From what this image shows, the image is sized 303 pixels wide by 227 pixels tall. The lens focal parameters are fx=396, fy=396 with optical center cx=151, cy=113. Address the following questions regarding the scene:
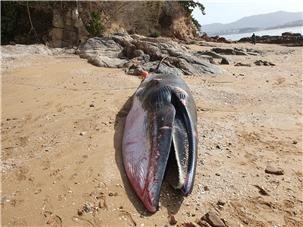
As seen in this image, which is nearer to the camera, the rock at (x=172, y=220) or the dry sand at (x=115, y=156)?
the rock at (x=172, y=220)

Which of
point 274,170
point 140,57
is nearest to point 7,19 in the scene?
point 140,57

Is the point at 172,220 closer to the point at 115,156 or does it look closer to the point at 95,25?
the point at 115,156

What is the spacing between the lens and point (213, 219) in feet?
11.4

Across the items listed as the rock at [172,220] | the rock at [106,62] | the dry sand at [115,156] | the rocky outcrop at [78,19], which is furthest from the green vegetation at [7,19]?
the rock at [172,220]

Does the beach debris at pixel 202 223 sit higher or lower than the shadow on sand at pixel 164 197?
lower

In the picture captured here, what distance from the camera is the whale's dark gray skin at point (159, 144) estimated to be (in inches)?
Answer: 143

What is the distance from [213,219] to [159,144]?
2.85 ft

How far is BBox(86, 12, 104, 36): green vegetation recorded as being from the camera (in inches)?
581

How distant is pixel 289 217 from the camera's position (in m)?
3.72

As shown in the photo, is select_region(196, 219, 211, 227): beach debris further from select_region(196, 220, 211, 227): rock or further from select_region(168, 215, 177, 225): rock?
select_region(168, 215, 177, 225): rock

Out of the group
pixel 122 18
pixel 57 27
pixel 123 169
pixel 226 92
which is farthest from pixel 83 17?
pixel 123 169

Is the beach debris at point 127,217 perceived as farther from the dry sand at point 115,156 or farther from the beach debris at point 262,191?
the beach debris at point 262,191

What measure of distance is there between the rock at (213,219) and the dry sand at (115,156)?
12 centimetres

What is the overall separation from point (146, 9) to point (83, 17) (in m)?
4.12
